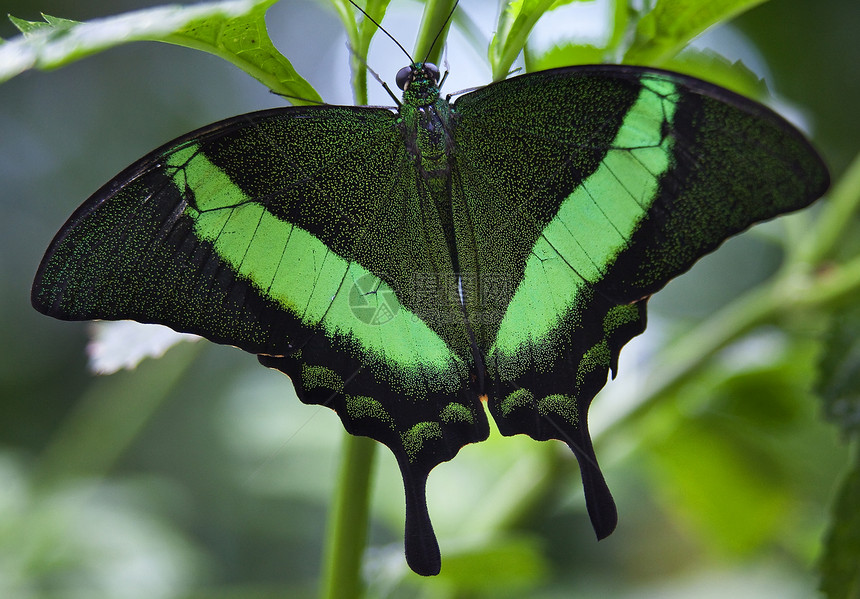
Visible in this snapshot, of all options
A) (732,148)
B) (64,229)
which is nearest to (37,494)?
(64,229)

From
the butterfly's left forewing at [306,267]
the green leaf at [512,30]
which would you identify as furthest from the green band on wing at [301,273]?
the green leaf at [512,30]

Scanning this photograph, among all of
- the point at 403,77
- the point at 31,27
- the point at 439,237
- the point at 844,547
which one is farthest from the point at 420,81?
the point at 844,547

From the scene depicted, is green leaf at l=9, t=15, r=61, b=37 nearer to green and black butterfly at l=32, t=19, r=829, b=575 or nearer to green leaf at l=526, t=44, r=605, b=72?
green and black butterfly at l=32, t=19, r=829, b=575

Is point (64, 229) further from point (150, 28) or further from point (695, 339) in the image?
point (695, 339)

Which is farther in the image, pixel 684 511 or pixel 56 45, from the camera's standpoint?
pixel 684 511

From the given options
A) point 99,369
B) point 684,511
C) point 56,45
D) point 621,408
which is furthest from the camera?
point 684,511

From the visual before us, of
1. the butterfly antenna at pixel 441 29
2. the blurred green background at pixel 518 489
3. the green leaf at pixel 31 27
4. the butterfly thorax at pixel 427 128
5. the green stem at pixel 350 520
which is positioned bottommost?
the blurred green background at pixel 518 489

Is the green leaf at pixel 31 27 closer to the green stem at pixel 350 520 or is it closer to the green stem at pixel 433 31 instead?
the green stem at pixel 433 31
